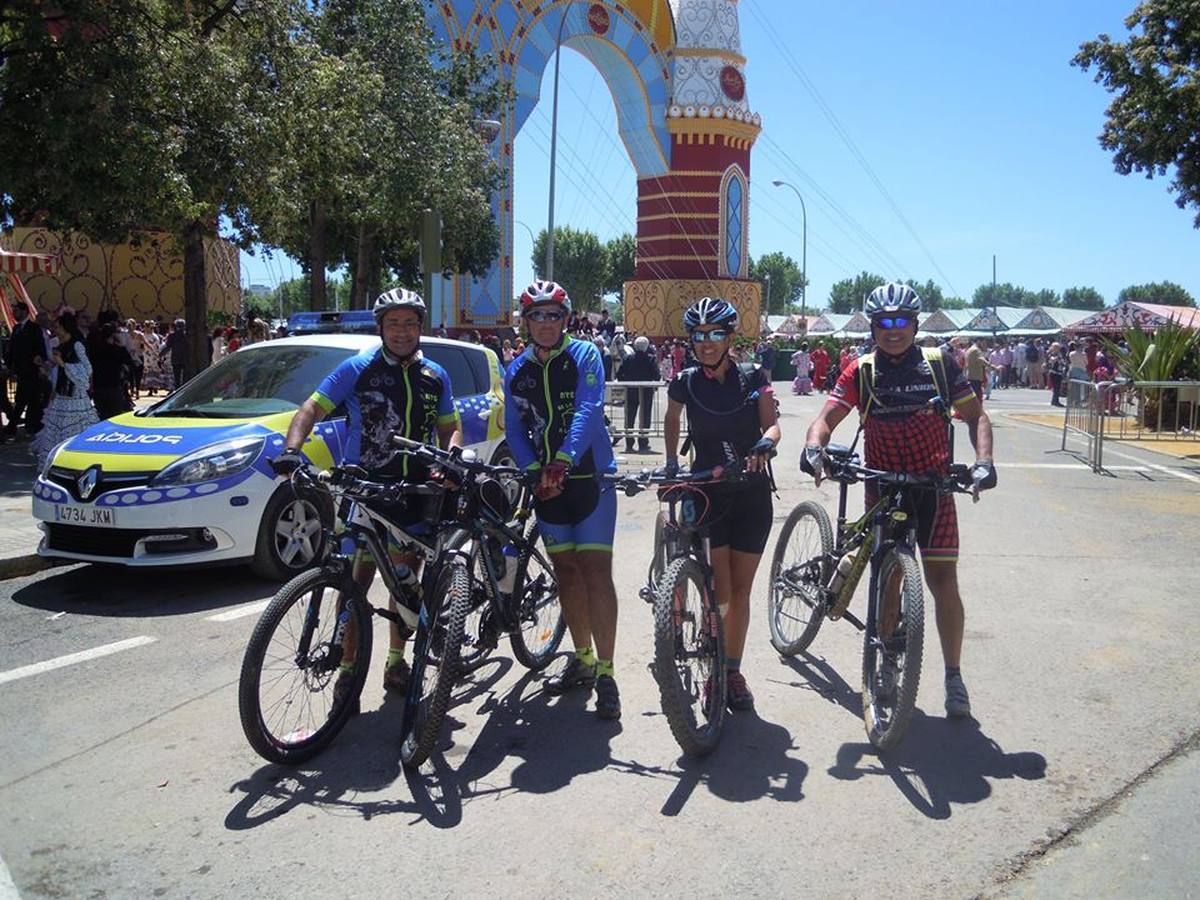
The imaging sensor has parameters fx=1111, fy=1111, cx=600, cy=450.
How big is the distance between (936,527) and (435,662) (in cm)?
228

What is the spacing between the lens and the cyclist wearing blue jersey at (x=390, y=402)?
506 centimetres

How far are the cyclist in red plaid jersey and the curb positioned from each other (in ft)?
19.2

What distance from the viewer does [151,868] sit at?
360 centimetres

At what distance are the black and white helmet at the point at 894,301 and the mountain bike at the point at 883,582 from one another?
2.15ft

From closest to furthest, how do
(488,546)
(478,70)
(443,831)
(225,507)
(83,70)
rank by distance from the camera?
1. (443,831)
2. (488,546)
3. (225,507)
4. (83,70)
5. (478,70)

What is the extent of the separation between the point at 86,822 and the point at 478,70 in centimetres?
2683

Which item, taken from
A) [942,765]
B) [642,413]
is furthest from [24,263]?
[942,765]

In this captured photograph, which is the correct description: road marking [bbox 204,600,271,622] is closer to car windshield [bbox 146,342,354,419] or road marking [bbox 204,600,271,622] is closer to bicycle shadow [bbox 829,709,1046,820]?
car windshield [bbox 146,342,354,419]

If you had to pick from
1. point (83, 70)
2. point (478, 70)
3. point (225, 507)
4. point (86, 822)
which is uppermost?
point (478, 70)

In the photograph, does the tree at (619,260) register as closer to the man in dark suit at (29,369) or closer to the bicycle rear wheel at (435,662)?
the man in dark suit at (29,369)

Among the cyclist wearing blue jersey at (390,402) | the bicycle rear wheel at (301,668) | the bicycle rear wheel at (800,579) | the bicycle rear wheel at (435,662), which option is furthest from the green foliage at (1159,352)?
the bicycle rear wheel at (301,668)

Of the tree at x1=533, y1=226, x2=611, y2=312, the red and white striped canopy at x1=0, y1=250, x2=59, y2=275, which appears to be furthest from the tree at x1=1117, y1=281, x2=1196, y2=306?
the red and white striped canopy at x1=0, y1=250, x2=59, y2=275

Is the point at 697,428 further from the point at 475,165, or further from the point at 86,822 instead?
the point at 475,165

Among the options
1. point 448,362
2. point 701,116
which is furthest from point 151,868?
point 701,116
